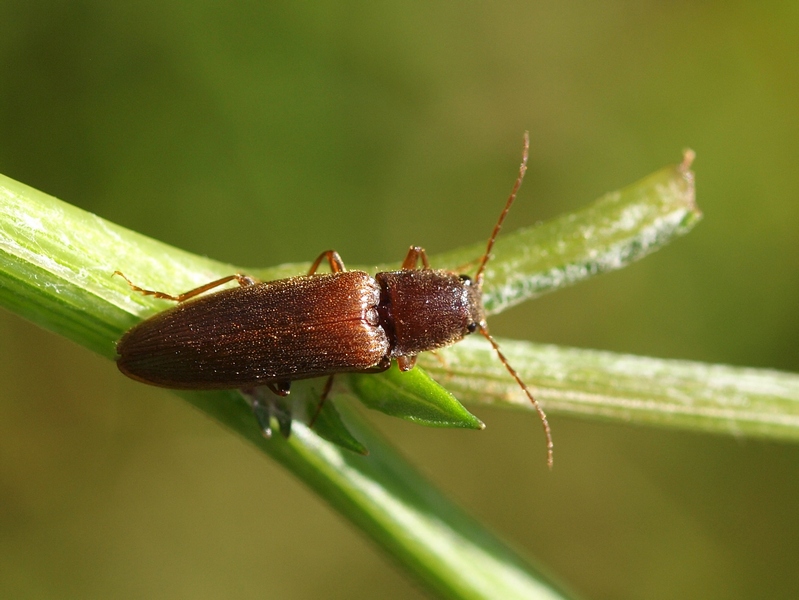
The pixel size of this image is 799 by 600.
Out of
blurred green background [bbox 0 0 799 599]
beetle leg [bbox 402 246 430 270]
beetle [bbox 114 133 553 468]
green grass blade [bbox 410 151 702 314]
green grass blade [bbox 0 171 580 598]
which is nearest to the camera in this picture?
green grass blade [bbox 0 171 580 598]

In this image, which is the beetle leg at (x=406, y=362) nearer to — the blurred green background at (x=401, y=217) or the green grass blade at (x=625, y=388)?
the green grass blade at (x=625, y=388)

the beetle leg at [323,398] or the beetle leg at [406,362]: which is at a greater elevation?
the beetle leg at [406,362]

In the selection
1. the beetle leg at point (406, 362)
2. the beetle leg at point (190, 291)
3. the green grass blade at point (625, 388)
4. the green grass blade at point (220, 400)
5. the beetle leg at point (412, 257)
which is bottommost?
the green grass blade at point (220, 400)

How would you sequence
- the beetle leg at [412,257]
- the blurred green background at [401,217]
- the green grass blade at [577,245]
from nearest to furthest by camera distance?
the green grass blade at [577,245]
the beetle leg at [412,257]
the blurred green background at [401,217]

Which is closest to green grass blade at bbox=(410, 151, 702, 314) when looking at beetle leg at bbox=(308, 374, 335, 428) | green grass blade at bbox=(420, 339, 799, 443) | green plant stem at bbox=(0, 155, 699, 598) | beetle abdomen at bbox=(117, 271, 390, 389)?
green plant stem at bbox=(0, 155, 699, 598)

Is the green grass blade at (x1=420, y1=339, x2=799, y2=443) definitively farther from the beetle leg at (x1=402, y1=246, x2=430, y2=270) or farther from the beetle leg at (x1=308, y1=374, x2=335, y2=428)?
the beetle leg at (x1=402, y1=246, x2=430, y2=270)

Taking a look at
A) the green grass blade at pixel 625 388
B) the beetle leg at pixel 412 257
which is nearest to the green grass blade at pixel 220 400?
the green grass blade at pixel 625 388
